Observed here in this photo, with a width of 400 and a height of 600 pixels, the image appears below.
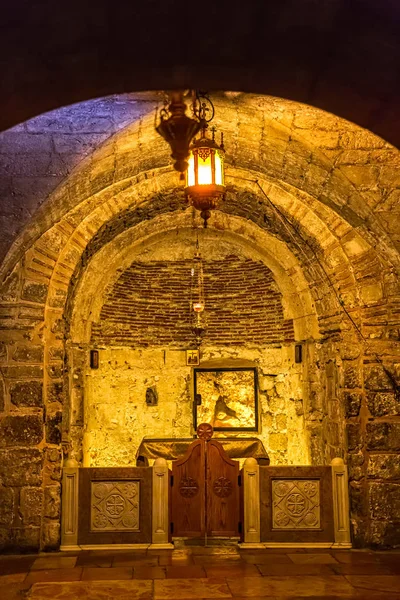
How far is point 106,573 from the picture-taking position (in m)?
5.79

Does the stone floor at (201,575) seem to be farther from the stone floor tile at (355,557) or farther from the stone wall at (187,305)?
the stone wall at (187,305)

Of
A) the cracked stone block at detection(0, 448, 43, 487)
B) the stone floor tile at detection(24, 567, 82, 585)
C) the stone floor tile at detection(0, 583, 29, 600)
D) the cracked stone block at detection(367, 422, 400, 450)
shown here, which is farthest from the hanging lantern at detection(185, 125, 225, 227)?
the stone floor tile at detection(0, 583, 29, 600)

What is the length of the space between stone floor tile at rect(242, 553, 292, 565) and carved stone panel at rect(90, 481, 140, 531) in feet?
3.62

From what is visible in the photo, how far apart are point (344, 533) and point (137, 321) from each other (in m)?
3.79

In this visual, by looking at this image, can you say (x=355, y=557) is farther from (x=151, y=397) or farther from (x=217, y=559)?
(x=151, y=397)

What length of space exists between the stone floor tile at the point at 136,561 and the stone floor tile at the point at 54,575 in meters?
0.37

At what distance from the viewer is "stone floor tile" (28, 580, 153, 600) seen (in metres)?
5.11

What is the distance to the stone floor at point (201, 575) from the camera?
17.0 ft

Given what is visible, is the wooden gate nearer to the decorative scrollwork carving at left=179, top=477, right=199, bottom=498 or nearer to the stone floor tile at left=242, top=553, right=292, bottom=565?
the decorative scrollwork carving at left=179, top=477, right=199, bottom=498

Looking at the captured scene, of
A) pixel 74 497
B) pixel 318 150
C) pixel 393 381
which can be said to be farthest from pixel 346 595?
pixel 318 150

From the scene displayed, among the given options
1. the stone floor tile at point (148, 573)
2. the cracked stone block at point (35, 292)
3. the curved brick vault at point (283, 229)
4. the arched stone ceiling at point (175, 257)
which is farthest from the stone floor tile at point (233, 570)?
the arched stone ceiling at point (175, 257)

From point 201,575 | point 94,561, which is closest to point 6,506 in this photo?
point 94,561

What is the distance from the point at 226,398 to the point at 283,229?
8.84ft

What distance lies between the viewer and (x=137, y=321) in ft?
30.3
